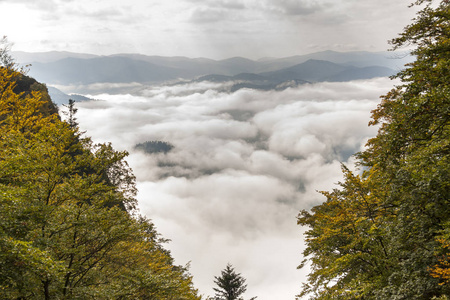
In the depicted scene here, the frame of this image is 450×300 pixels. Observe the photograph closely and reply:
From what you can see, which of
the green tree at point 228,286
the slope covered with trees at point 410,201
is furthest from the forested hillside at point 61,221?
the green tree at point 228,286

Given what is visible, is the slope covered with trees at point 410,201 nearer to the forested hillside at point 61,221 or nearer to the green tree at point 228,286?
the forested hillside at point 61,221

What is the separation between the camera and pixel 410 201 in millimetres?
9438

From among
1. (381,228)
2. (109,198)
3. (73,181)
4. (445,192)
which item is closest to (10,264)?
(73,181)

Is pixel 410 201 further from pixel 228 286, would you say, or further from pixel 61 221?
pixel 228 286

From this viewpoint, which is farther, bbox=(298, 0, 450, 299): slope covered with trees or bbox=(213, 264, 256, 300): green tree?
bbox=(213, 264, 256, 300): green tree

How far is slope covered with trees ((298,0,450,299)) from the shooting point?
329 inches

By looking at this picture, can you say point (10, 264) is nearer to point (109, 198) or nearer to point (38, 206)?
point (38, 206)

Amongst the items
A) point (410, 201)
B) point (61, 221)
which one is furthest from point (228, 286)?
point (410, 201)

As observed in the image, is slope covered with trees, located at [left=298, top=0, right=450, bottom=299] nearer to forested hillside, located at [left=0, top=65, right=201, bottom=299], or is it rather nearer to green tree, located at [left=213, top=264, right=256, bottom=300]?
forested hillside, located at [left=0, top=65, right=201, bottom=299]

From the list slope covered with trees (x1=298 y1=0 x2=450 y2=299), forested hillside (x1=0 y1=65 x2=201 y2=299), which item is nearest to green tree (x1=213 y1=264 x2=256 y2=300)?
forested hillside (x1=0 y1=65 x2=201 y2=299)

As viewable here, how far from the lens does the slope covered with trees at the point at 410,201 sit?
27.5 feet

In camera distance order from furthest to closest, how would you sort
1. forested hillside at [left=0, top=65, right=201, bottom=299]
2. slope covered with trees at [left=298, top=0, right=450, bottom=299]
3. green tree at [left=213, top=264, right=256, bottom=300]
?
green tree at [left=213, top=264, right=256, bottom=300]
forested hillside at [left=0, top=65, right=201, bottom=299]
slope covered with trees at [left=298, top=0, right=450, bottom=299]

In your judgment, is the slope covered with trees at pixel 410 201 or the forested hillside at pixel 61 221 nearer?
the slope covered with trees at pixel 410 201

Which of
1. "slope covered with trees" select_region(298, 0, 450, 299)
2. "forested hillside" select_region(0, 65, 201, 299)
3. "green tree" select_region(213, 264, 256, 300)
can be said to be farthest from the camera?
"green tree" select_region(213, 264, 256, 300)
